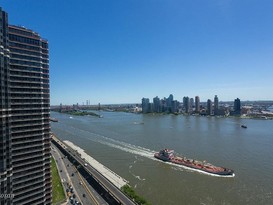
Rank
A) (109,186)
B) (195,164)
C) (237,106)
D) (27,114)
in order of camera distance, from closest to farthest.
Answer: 1. (27,114)
2. (109,186)
3. (195,164)
4. (237,106)

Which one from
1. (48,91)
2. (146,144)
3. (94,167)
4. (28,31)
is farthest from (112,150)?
(28,31)

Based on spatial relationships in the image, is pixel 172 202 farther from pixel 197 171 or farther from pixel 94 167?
pixel 94 167

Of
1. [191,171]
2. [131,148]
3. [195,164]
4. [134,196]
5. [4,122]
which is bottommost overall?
[191,171]

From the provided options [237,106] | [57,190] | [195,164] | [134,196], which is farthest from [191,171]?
[237,106]

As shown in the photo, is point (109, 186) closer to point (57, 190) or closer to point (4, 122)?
point (57, 190)

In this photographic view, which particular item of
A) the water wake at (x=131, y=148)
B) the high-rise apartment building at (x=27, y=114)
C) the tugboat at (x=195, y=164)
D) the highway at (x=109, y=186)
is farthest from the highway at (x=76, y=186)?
the tugboat at (x=195, y=164)

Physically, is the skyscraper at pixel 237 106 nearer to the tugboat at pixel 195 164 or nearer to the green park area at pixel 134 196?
the tugboat at pixel 195 164
